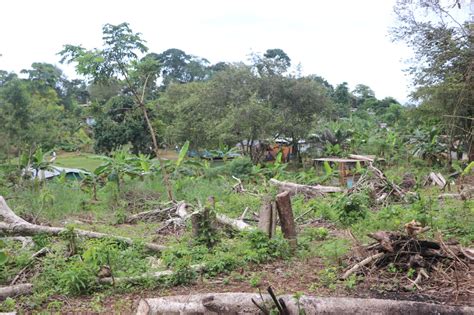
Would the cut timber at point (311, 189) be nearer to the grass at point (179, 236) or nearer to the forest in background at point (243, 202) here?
the forest in background at point (243, 202)

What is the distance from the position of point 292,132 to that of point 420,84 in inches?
244

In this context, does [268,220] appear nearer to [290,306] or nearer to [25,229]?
[290,306]

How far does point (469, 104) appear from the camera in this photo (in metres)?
12.9

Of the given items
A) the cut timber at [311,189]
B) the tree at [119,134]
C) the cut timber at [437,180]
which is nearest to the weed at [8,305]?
the cut timber at [311,189]

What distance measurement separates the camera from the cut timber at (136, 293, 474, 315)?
11.9 ft

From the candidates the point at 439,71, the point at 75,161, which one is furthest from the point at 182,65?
the point at 439,71

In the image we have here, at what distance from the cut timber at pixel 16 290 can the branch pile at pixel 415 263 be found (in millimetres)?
3090

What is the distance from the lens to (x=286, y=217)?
543 centimetres

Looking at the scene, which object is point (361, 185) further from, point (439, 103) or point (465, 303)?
point (439, 103)

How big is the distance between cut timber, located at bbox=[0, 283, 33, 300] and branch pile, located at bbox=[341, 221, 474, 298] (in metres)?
3.09

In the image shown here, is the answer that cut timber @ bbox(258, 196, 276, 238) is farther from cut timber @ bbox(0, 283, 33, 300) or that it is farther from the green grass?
the green grass

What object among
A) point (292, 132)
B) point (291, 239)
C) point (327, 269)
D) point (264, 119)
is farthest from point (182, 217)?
point (292, 132)


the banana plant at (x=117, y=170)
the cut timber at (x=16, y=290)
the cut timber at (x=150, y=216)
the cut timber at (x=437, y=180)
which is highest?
the banana plant at (x=117, y=170)

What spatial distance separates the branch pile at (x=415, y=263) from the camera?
4191 millimetres
